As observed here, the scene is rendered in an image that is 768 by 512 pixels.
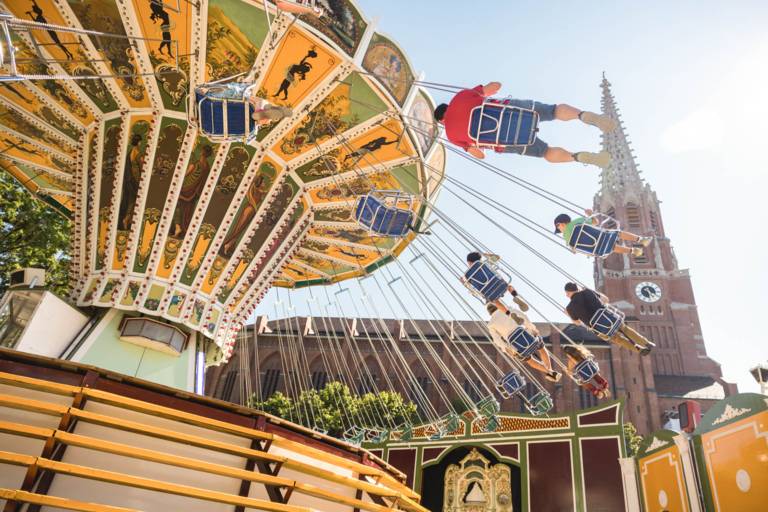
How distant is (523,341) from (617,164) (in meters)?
60.5

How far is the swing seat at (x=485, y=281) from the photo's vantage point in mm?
9312

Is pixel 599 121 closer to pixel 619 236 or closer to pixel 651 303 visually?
pixel 619 236

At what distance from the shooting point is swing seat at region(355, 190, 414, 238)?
900cm

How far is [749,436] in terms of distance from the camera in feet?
24.1

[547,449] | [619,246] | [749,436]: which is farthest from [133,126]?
[547,449]

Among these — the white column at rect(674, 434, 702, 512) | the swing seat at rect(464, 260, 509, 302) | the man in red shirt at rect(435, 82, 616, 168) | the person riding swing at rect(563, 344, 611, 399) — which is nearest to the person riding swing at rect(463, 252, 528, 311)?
the swing seat at rect(464, 260, 509, 302)

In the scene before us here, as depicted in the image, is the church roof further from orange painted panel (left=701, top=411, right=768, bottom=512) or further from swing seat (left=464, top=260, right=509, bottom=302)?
swing seat (left=464, top=260, right=509, bottom=302)

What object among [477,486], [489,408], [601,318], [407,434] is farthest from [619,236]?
[407,434]

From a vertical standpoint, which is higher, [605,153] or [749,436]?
[605,153]

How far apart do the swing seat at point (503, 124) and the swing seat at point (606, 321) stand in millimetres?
3909

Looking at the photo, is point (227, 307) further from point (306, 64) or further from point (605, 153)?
point (605, 153)

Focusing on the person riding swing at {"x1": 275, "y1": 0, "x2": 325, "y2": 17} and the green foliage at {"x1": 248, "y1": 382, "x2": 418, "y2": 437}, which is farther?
the green foliage at {"x1": 248, "y1": 382, "x2": 418, "y2": 437}

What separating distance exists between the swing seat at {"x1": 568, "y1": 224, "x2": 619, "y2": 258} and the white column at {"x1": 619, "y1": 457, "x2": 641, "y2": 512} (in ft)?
19.2

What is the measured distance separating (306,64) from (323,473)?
627 cm
